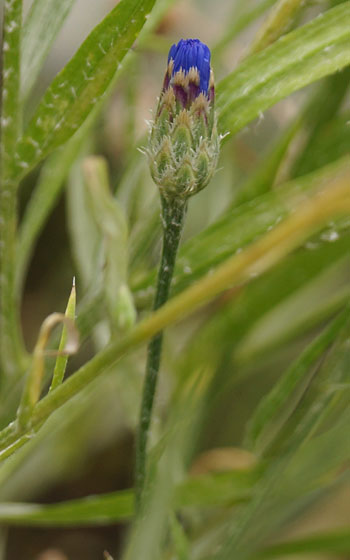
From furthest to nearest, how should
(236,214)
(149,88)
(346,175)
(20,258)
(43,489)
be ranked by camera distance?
(149,88), (43,489), (20,258), (236,214), (346,175)

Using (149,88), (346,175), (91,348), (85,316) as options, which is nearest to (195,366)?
(85,316)

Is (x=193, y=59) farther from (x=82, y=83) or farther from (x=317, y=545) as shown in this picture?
(x=317, y=545)

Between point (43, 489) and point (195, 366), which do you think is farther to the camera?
point (43, 489)

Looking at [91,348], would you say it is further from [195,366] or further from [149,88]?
[149,88]

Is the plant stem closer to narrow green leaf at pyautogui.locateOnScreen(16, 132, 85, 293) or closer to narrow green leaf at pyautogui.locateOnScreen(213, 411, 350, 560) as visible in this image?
narrow green leaf at pyautogui.locateOnScreen(213, 411, 350, 560)

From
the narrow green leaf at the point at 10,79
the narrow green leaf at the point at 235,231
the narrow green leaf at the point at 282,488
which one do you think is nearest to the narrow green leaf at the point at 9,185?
the narrow green leaf at the point at 10,79

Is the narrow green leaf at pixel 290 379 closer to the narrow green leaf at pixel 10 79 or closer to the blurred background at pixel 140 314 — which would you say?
the blurred background at pixel 140 314

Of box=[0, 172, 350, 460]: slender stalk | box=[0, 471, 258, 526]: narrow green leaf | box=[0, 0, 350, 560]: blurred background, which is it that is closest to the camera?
box=[0, 172, 350, 460]: slender stalk

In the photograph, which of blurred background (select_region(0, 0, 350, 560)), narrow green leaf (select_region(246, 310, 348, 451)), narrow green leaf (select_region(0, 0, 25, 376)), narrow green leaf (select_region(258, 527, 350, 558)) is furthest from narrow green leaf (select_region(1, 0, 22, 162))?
narrow green leaf (select_region(258, 527, 350, 558))
